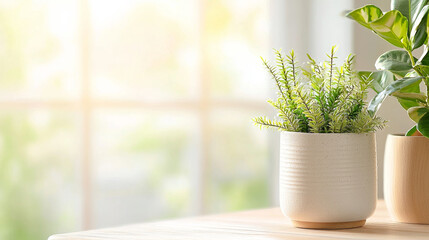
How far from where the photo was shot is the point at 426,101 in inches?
44.9

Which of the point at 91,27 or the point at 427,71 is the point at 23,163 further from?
the point at 427,71

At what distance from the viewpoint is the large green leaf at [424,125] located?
3.63 feet

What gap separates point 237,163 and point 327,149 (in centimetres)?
138

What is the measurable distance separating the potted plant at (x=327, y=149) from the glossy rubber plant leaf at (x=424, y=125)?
60mm

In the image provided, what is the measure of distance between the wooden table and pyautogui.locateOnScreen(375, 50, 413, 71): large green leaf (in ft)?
0.81

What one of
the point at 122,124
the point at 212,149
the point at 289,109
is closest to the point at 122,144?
the point at 122,124

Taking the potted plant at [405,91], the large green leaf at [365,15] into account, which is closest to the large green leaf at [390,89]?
the potted plant at [405,91]

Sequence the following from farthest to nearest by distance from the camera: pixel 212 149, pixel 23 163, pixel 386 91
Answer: pixel 212 149, pixel 23 163, pixel 386 91

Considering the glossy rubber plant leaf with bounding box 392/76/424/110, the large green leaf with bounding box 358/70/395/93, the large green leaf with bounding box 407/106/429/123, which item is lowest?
the large green leaf with bounding box 407/106/429/123

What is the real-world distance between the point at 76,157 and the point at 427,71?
4.07 ft

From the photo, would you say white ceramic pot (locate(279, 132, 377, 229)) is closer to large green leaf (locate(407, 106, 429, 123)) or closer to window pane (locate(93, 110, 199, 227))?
large green leaf (locate(407, 106, 429, 123))

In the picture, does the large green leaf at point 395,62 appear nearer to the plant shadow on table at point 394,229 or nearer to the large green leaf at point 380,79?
the large green leaf at point 380,79

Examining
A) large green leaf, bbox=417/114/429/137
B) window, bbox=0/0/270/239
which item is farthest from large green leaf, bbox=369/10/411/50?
window, bbox=0/0/270/239

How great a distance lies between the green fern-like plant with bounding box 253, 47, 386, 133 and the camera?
1078 millimetres
